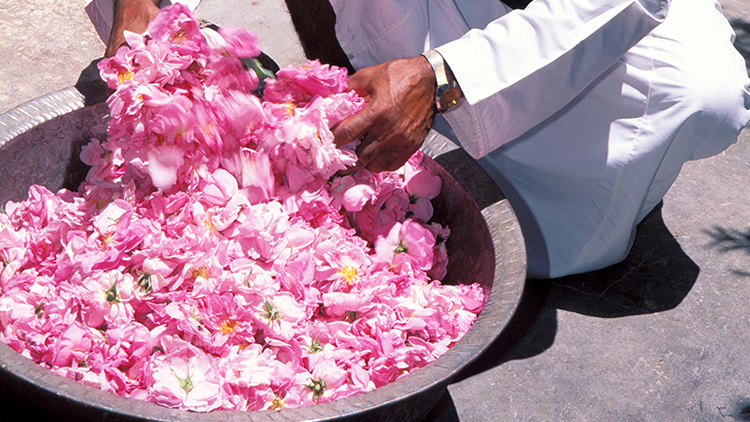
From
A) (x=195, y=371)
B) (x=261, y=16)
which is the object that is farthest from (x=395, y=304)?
(x=261, y=16)

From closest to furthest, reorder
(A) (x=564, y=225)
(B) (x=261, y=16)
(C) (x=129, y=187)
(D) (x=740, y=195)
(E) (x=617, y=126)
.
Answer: (C) (x=129, y=187), (E) (x=617, y=126), (A) (x=564, y=225), (D) (x=740, y=195), (B) (x=261, y=16)

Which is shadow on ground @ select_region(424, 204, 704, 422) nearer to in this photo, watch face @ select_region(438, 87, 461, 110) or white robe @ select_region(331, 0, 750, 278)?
white robe @ select_region(331, 0, 750, 278)

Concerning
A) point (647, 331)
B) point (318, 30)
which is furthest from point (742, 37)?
point (318, 30)

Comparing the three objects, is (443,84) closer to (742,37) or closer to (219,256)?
(219,256)

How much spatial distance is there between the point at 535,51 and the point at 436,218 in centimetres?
51

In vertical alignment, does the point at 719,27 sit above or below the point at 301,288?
below

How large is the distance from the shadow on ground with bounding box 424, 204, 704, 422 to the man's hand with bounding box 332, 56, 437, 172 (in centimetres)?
73

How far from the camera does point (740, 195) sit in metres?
2.48

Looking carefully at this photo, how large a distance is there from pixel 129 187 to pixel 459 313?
842mm

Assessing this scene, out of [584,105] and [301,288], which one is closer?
[301,288]

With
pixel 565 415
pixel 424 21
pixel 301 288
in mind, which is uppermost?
pixel 424 21

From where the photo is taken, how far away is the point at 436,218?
5.80 ft

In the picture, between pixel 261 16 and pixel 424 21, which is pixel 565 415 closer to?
pixel 424 21

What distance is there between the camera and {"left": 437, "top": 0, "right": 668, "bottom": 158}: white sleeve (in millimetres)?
1595
